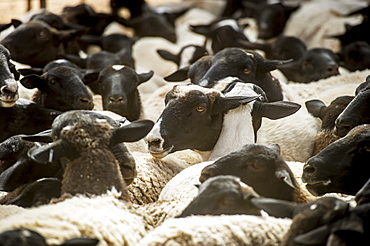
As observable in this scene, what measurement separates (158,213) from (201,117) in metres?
1.22

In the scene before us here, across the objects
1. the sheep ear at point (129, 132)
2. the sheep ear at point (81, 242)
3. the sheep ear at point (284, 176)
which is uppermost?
the sheep ear at point (129, 132)

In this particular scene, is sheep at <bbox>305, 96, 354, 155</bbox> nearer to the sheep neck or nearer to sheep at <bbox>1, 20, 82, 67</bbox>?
the sheep neck

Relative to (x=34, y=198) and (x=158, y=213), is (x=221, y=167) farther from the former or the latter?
(x=34, y=198)

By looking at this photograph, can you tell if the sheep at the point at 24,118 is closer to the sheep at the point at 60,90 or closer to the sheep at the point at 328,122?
the sheep at the point at 60,90

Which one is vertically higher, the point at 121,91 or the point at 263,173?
the point at 263,173

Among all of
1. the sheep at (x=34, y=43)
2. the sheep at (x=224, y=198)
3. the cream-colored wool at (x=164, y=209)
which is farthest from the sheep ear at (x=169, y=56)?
the sheep at (x=224, y=198)

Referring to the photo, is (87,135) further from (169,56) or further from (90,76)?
(169,56)

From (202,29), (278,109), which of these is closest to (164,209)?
(278,109)

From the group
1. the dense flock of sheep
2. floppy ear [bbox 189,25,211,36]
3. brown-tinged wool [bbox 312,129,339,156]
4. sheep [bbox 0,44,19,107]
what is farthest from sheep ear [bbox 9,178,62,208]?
floppy ear [bbox 189,25,211,36]

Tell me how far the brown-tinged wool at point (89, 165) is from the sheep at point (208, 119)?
3.48 feet

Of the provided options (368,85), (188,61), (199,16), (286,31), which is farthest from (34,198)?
(199,16)

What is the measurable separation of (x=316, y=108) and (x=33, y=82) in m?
2.72

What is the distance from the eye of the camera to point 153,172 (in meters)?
5.84

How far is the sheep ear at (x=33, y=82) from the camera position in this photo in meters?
6.96
